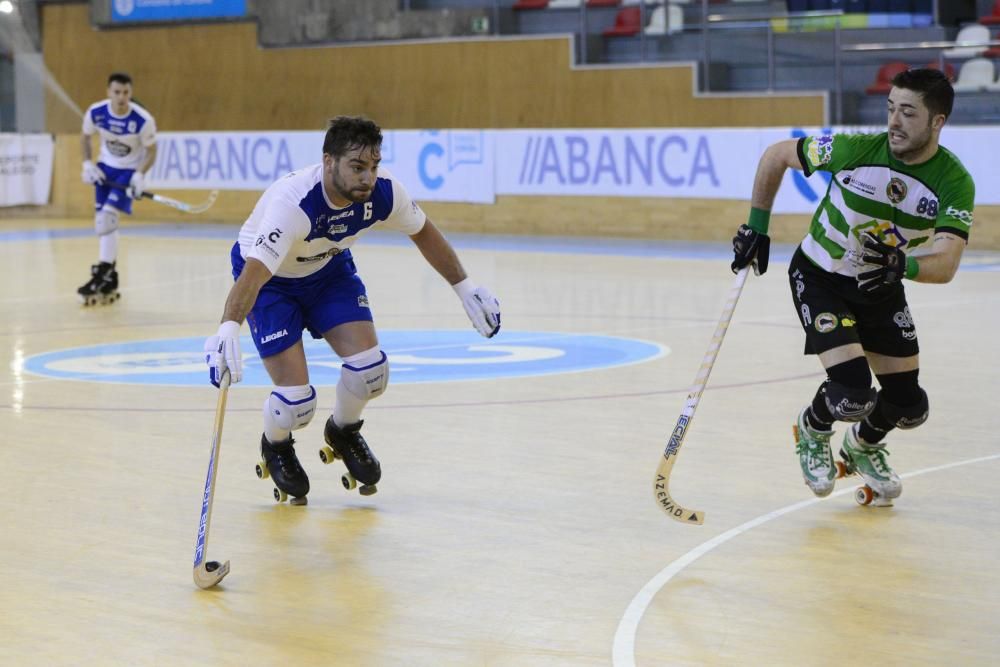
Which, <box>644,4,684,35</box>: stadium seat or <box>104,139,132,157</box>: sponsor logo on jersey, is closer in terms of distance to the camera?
<box>104,139,132,157</box>: sponsor logo on jersey

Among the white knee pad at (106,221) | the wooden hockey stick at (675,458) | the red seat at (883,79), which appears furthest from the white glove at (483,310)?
the red seat at (883,79)

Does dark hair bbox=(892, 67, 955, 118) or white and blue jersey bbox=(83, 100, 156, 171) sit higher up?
dark hair bbox=(892, 67, 955, 118)

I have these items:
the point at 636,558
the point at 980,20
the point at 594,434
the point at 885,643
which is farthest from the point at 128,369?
the point at 980,20

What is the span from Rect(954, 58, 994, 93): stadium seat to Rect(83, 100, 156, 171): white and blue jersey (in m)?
9.27

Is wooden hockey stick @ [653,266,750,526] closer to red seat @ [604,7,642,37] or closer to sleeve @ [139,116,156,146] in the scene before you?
sleeve @ [139,116,156,146]

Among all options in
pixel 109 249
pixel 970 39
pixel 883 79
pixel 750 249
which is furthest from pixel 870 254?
pixel 883 79

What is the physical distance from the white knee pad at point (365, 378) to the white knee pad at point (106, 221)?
789cm

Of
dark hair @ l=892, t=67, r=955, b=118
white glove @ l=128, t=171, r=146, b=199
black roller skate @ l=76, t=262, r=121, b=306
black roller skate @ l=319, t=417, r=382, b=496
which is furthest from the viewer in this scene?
white glove @ l=128, t=171, r=146, b=199

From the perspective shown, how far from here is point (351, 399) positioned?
6.46m

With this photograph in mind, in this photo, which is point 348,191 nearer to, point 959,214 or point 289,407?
point 289,407

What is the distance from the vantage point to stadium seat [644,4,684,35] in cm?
2048

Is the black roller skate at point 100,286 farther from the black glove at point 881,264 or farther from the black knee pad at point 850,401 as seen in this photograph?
the black glove at point 881,264

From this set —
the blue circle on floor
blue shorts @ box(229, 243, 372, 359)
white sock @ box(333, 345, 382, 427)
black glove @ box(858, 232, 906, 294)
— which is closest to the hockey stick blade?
the blue circle on floor

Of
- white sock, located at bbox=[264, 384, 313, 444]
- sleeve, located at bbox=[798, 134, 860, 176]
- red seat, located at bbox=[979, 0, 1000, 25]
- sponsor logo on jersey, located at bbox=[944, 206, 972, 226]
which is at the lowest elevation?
white sock, located at bbox=[264, 384, 313, 444]
